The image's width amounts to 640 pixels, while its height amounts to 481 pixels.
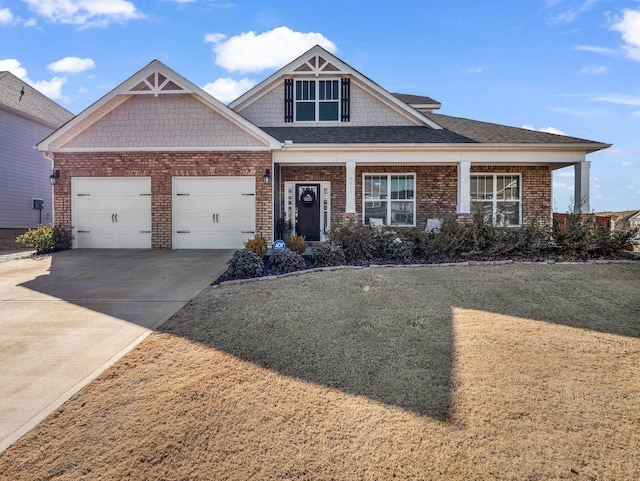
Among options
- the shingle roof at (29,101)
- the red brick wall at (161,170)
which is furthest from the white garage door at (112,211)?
the shingle roof at (29,101)

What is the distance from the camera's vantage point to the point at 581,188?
1118 centimetres

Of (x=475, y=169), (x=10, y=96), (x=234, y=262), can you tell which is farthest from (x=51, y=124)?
(x=475, y=169)

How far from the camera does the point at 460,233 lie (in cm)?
893

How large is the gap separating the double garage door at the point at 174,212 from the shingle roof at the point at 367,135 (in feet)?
7.61

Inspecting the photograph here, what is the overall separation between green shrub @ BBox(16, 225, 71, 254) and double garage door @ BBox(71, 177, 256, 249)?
36cm

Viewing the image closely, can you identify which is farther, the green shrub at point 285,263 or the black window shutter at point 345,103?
the black window shutter at point 345,103

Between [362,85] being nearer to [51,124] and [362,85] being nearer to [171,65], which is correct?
[171,65]

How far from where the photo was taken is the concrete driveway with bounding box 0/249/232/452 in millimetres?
3334

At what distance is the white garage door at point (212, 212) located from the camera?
454 inches

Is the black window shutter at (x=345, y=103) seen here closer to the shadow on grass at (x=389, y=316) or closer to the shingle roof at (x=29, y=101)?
the shadow on grass at (x=389, y=316)

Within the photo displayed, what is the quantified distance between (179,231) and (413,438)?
10.5 metres

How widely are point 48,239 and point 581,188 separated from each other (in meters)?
15.7

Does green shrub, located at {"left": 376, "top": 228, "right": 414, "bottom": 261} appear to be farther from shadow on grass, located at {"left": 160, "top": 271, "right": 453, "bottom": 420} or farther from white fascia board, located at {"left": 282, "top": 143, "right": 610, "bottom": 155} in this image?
white fascia board, located at {"left": 282, "top": 143, "right": 610, "bottom": 155}

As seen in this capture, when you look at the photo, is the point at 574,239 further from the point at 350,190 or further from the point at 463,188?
the point at 350,190
